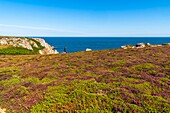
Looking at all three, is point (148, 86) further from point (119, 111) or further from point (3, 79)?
point (3, 79)

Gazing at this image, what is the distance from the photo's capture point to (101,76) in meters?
20.0

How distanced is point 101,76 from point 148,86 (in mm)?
5980

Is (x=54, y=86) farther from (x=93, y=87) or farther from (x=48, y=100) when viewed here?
(x=93, y=87)

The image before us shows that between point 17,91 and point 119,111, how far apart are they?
11541 millimetres

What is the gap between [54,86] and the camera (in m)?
17.7

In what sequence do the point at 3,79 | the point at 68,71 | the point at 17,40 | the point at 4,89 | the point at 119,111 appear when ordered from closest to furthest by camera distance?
the point at 119,111, the point at 4,89, the point at 3,79, the point at 68,71, the point at 17,40

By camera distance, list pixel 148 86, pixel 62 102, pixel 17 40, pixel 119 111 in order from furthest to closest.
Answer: pixel 17 40, pixel 148 86, pixel 62 102, pixel 119 111

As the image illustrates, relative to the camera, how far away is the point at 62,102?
14578 mm

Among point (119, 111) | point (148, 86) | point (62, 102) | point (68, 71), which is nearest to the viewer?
point (119, 111)

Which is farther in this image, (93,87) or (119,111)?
(93,87)

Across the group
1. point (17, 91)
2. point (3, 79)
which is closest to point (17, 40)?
point (3, 79)

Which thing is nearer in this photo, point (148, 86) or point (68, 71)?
point (148, 86)

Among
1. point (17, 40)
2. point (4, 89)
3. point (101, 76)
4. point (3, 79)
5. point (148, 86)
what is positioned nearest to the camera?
point (148, 86)

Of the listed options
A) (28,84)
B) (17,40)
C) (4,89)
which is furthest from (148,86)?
(17,40)
